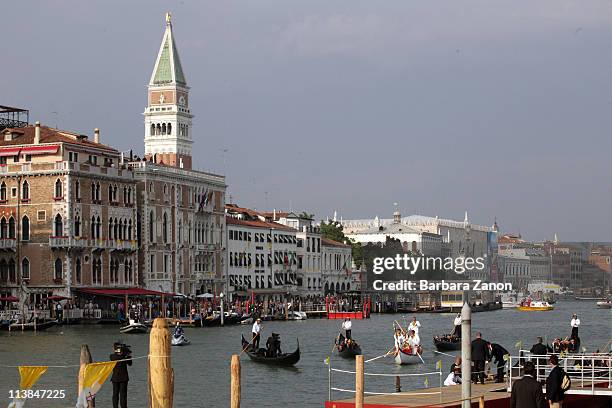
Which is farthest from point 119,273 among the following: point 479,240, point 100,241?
point 479,240

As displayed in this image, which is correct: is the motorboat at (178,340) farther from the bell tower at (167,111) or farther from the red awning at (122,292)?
the bell tower at (167,111)

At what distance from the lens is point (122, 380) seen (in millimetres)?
21844

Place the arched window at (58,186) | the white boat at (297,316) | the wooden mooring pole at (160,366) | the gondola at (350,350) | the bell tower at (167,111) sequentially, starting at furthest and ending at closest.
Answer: the bell tower at (167,111) < the white boat at (297,316) < the arched window at (58,186) < the gondola at (350,350) < the wooden mooring pole at (160,366)

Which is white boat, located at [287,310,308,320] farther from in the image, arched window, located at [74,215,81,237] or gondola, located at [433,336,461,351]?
gondola, located at [433,336,461,351]

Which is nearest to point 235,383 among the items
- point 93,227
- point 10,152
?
→ point 93,227

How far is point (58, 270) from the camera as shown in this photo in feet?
220

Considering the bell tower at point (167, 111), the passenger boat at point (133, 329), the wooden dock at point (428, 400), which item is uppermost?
the bell tower at point (167, 111)

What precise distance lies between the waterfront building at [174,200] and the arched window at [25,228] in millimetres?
8743

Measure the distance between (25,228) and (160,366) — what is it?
5206 centimetres

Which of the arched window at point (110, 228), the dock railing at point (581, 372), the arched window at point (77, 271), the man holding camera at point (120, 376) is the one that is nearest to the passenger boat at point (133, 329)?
the arched window at point (77, 271)

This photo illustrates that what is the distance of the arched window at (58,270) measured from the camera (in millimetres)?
66875

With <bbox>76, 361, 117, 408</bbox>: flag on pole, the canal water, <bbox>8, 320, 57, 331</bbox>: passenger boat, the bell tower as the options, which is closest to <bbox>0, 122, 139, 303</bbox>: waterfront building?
the canal water

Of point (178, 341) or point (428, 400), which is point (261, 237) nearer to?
point (178, 341)

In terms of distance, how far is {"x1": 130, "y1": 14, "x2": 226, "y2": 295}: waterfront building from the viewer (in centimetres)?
7569
